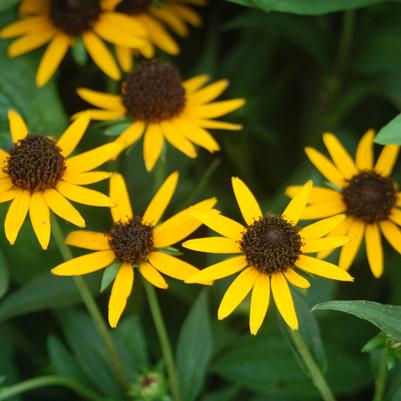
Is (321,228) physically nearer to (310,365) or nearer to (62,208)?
(310,365)

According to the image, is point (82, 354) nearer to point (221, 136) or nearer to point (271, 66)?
point (221, 136)

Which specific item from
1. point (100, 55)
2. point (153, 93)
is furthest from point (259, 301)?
point (100, 55)

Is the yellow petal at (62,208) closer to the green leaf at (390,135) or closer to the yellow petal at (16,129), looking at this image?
the yellow petal at (16,129)

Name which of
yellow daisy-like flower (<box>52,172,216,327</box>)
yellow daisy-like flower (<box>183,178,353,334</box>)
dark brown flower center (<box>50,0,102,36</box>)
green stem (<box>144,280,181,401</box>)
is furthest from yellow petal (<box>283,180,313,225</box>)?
dark brown flower center (<box>50,0,102,36</box>)

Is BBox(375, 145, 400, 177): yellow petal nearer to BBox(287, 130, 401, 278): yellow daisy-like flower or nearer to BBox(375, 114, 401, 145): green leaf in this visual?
BBox(287, 130, 401, 278): yellow daisy-like flower

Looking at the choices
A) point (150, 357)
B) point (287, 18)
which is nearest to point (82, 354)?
point (150, 357)
